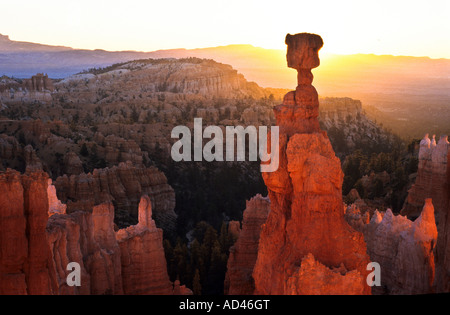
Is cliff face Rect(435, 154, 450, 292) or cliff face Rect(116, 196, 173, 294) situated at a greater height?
cliff face Rect(435, 154, 450, 292)

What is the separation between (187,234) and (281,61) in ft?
347

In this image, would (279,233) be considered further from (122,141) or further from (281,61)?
(281,61)

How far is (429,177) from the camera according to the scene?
2197 centimetres

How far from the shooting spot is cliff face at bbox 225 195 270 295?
39.9ft

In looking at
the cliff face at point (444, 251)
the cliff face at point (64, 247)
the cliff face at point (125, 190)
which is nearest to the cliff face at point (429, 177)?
the cliff face at point (444, 251)

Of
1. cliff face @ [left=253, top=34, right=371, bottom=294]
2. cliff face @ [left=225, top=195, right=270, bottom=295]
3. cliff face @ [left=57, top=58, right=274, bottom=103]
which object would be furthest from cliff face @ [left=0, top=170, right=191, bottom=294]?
cliff face @ [left=57, top=58, right=274, bottom=103]

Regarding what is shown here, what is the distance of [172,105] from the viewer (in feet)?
212

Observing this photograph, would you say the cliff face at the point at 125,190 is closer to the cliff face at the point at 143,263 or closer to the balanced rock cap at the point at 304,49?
the cliff face at the point at 143,263

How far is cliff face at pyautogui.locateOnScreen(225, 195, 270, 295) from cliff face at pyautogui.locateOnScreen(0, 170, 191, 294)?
6.24 ft

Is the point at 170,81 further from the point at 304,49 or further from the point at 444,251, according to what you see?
the point at 304,49

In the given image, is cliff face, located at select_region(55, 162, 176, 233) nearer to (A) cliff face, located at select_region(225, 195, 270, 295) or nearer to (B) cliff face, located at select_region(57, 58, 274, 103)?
(A) cliff face, located at select_region(225, 195, 270, 295)

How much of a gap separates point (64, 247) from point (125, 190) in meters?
20.2

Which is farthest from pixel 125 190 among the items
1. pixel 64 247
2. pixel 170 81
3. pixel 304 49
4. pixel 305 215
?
pixel 170 81

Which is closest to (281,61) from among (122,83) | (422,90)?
(422,90)
